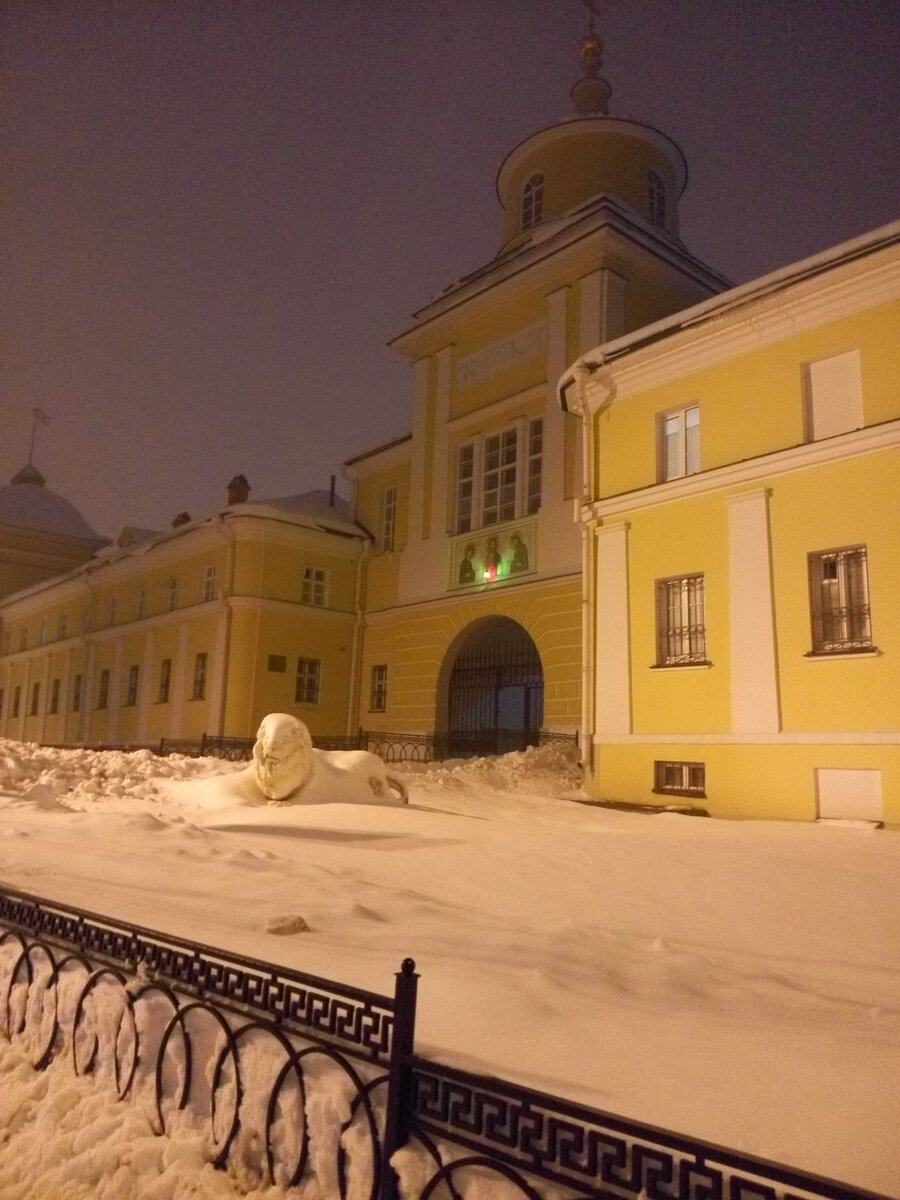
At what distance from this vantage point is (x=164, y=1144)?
3.06 metres

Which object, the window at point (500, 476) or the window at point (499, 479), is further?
the window at point (499, 479)

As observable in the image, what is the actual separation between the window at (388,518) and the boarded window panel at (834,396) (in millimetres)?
15796

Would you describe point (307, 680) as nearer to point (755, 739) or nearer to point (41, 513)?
point (755, 739)

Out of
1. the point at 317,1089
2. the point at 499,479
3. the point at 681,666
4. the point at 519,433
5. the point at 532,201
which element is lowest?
the point at 317,1089

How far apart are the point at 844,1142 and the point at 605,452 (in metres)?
13.1

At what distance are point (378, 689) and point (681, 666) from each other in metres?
14.1

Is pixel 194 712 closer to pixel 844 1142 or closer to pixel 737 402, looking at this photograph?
pixel 737 402

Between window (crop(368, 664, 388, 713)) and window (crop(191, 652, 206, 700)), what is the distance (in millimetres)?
5156

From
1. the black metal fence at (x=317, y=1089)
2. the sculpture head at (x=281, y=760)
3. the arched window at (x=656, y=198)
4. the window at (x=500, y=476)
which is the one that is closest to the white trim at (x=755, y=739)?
the sculpture head at (x=281, y=760)

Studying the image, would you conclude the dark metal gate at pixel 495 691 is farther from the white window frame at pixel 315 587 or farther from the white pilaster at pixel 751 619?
the white pilaster at pixel 751 619

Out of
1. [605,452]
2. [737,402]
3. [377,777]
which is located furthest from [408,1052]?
[605,452]

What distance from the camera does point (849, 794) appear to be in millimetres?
11039

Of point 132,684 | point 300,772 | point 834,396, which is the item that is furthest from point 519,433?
point 132,684

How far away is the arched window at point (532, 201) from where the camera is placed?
24797mm
